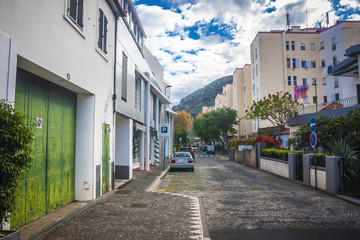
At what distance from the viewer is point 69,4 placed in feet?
22.4

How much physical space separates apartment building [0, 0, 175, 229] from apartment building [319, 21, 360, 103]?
35.9m

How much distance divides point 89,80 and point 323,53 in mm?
45997

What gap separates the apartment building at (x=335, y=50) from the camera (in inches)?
1560

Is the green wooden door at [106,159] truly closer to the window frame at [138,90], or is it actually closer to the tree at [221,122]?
the window frame at [138,90]

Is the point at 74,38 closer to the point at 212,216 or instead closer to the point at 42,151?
the point at 42,151

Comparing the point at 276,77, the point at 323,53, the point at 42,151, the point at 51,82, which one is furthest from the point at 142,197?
the point at 323,53

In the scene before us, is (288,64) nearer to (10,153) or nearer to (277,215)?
(277,215)

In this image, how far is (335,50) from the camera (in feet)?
138

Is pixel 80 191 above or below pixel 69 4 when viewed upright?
below

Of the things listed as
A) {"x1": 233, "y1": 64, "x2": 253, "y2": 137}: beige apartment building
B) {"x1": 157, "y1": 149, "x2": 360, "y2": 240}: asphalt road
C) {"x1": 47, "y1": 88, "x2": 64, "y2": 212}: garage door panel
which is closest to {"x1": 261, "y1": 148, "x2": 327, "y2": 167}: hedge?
{"x1": 157, "y1": 149, "x2": 360, "y2": 240}: asphalt road

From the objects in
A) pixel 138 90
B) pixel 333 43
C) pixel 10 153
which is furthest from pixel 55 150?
pixel 333 43

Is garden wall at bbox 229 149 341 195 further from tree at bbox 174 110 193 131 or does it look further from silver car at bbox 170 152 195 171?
tree at bbox 174 110 193 131

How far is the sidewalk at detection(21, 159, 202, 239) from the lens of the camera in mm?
5293

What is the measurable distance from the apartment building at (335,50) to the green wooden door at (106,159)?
118ft
